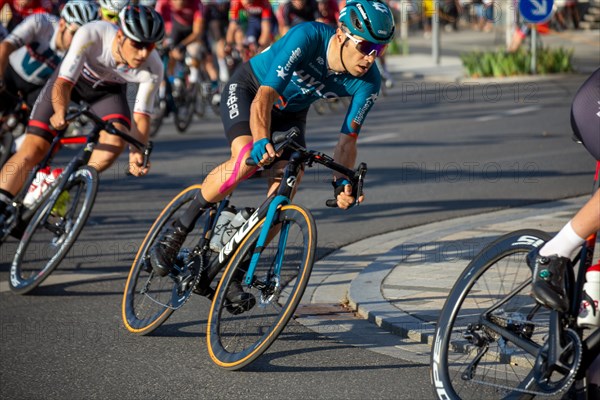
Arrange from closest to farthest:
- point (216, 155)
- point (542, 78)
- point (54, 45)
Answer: point (54, 45)
point (216, 155)
point (542, 78)

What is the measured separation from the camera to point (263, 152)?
518cm

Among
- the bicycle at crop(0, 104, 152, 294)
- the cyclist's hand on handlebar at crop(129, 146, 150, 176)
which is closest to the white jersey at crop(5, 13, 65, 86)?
the bicycle at crop(0, 104, 152, 294)

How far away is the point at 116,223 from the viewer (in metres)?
9.51

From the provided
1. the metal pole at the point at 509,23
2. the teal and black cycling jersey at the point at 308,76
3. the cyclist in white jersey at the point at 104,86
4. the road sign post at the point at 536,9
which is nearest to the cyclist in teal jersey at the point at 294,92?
the teal and black cycling jersey at the point at 308,76

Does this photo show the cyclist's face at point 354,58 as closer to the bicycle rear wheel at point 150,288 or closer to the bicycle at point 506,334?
the bicycle rear wheel at point 150,288

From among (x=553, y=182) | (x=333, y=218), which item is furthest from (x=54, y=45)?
(x=553, y=182)

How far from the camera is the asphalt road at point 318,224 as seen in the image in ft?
17.1

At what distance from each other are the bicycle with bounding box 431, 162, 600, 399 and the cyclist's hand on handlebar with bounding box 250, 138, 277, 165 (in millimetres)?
1306

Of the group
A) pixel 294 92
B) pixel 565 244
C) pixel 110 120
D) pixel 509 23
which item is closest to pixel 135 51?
pixel 110 120

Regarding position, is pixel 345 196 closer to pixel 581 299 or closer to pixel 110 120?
pixel 581 299

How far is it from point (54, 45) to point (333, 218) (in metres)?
3.15

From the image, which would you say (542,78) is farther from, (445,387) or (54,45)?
(445,387)

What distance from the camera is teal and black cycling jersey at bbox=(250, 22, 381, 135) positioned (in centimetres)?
551

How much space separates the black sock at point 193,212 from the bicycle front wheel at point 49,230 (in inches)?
43.7
